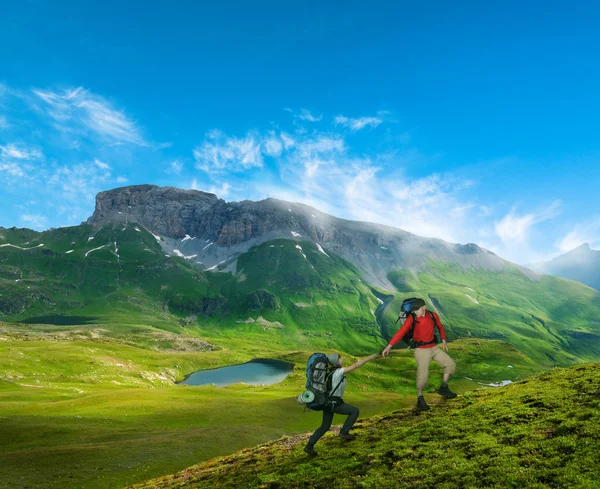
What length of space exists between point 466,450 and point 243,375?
164 m

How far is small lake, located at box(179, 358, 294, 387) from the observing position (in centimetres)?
15050

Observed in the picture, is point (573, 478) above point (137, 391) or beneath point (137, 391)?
above

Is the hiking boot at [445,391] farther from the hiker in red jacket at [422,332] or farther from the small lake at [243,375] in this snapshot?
the small lake at [243,375]

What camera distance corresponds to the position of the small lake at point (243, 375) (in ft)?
494

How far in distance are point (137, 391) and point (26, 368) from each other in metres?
52.4

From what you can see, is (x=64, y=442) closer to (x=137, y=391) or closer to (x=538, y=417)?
(x=137, y=391)

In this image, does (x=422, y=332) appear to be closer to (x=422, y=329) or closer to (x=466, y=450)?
(x=422, y=329)

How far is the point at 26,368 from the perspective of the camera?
329ft

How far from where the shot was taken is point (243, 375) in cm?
16700

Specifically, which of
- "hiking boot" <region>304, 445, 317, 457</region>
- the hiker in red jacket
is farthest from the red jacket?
"hiking boot" <region>304, 445, 317, 457</region>

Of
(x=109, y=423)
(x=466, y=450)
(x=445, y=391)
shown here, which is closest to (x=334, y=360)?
(x=466, y=450)

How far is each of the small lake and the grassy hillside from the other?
129896mm

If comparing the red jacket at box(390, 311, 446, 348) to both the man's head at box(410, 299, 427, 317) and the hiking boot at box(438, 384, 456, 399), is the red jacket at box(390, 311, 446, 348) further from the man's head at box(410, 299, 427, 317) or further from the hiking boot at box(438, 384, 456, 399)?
the hiking boot at box(438, 384, 456, 399)

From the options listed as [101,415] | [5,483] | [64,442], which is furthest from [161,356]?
[5,483]
